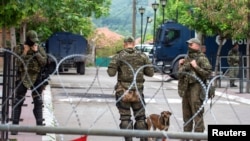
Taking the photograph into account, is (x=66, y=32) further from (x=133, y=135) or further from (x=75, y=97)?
(x=133, y=135)

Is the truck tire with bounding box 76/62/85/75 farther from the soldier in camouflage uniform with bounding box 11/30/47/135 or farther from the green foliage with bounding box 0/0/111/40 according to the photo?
the soldier in camouflage uniform with bounding box 11/30/47/135

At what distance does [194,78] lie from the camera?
941cm

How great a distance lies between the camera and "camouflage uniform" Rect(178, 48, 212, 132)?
943 cm

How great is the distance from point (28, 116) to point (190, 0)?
1627cm

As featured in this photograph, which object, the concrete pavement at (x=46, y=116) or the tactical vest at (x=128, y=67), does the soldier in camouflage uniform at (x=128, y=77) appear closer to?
the tactical vest at (x=128, y=67)

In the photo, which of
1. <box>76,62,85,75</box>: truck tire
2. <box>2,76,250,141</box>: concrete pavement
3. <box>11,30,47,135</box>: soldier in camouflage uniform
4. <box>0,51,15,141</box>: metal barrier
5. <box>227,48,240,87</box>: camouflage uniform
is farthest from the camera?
<box>76,62,85,75</box>: truck tire

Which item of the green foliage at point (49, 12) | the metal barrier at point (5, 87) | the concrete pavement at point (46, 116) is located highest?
the green foliage at point (49, 12)

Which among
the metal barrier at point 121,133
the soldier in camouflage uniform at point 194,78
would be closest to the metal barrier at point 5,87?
the soldier in camouflage uniform at point 194,78

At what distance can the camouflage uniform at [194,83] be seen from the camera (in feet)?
30.9

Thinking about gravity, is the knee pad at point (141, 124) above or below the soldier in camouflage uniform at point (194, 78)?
below

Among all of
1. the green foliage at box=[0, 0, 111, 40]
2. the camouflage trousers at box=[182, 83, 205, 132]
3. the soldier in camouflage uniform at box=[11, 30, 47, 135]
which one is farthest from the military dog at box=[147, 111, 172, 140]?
the green foliage at box=[0, 0, 111, 40]

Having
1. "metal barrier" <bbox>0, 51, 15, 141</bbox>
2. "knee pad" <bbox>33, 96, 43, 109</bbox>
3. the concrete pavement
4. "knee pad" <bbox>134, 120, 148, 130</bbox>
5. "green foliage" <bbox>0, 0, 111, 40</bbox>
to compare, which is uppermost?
"green foliage" <bbox>0, 0, 111, 40</bbox>

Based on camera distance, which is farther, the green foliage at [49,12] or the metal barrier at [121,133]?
the green foliage at [49,12]

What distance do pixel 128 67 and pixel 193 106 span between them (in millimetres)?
1132
